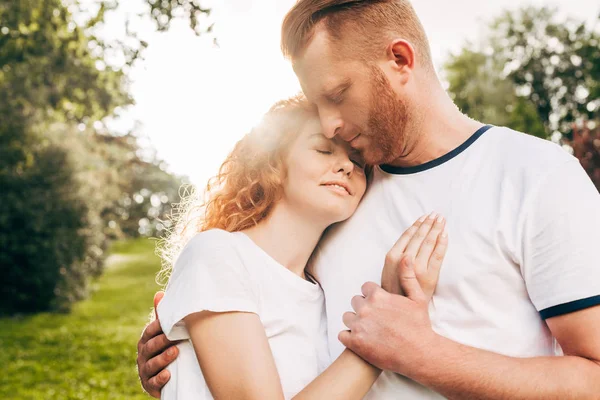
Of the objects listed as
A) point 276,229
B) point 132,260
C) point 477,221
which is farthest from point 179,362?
point 132,260

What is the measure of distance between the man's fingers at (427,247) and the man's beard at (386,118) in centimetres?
44

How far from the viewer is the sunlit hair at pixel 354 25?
8.41 feet

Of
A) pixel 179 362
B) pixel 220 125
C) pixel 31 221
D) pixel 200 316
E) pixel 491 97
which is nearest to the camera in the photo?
pixel 200 316

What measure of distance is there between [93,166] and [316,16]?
51.5 ft

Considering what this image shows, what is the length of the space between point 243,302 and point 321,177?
2.28ft

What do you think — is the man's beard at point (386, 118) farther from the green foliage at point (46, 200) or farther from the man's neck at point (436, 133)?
the green foliage at point (46, 200)

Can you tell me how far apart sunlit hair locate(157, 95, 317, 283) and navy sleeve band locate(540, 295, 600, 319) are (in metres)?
1.25

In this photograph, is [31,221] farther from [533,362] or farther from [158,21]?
[533,362]

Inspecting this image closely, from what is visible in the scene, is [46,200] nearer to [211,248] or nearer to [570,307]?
[211,248]

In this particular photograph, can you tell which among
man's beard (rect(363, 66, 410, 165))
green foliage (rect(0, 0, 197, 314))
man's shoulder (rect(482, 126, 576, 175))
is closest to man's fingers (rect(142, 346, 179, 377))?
man's beard (rect(363, 66, 410, 165))

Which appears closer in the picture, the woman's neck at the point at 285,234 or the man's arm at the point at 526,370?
the man's arm at the point at 526,370

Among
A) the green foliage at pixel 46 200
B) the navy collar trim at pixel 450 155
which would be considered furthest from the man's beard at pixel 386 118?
the green foliage at pixel 46 200

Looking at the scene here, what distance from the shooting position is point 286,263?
2.70 metres

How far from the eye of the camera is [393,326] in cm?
215
